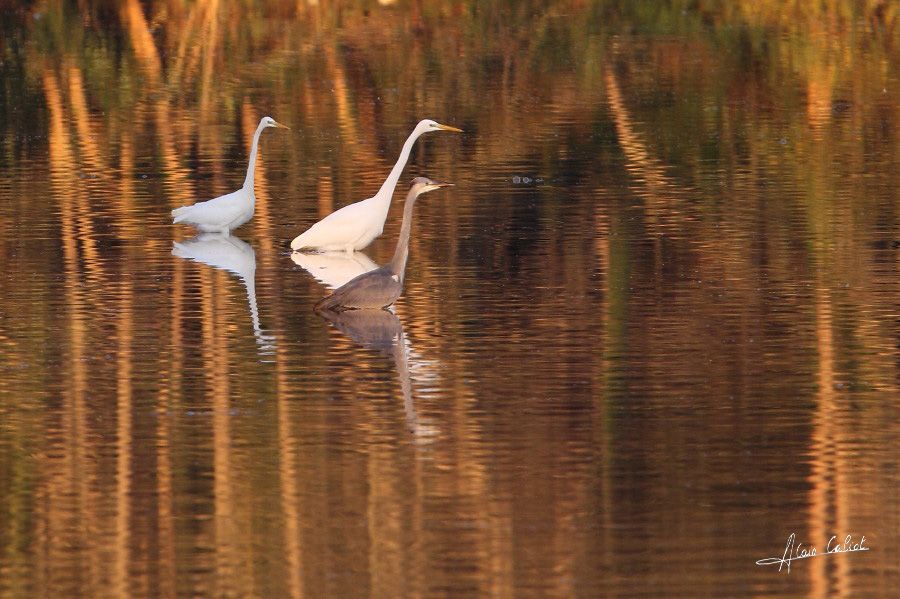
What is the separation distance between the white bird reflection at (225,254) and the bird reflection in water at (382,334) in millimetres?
778

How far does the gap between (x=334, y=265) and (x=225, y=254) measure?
1.10m

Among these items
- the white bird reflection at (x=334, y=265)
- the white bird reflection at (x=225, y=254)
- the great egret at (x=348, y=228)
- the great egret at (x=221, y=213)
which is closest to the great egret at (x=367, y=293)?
the white bird reflection at (x=225, y=254)

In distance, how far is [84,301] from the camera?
13586mm

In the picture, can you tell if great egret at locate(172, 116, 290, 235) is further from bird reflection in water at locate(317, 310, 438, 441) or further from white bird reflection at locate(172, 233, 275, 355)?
bird reflection in water at locate(317, 310, 438, 441)

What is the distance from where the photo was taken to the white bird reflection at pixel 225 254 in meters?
14.6

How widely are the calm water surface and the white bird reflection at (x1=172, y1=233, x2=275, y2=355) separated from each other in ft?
0.19

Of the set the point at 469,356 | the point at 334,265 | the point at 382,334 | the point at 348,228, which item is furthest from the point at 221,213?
the point at 469,356

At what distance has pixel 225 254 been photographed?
15867mm

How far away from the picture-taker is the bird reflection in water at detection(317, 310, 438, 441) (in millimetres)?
10977

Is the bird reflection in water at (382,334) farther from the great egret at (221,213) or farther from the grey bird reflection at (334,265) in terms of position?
the great egret at (221,213)

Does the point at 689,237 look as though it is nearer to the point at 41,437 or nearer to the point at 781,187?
the point at 781,187

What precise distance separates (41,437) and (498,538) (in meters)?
2.74

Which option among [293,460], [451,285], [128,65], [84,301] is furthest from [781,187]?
[128,65]

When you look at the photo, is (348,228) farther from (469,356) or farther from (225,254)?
(469,356)
